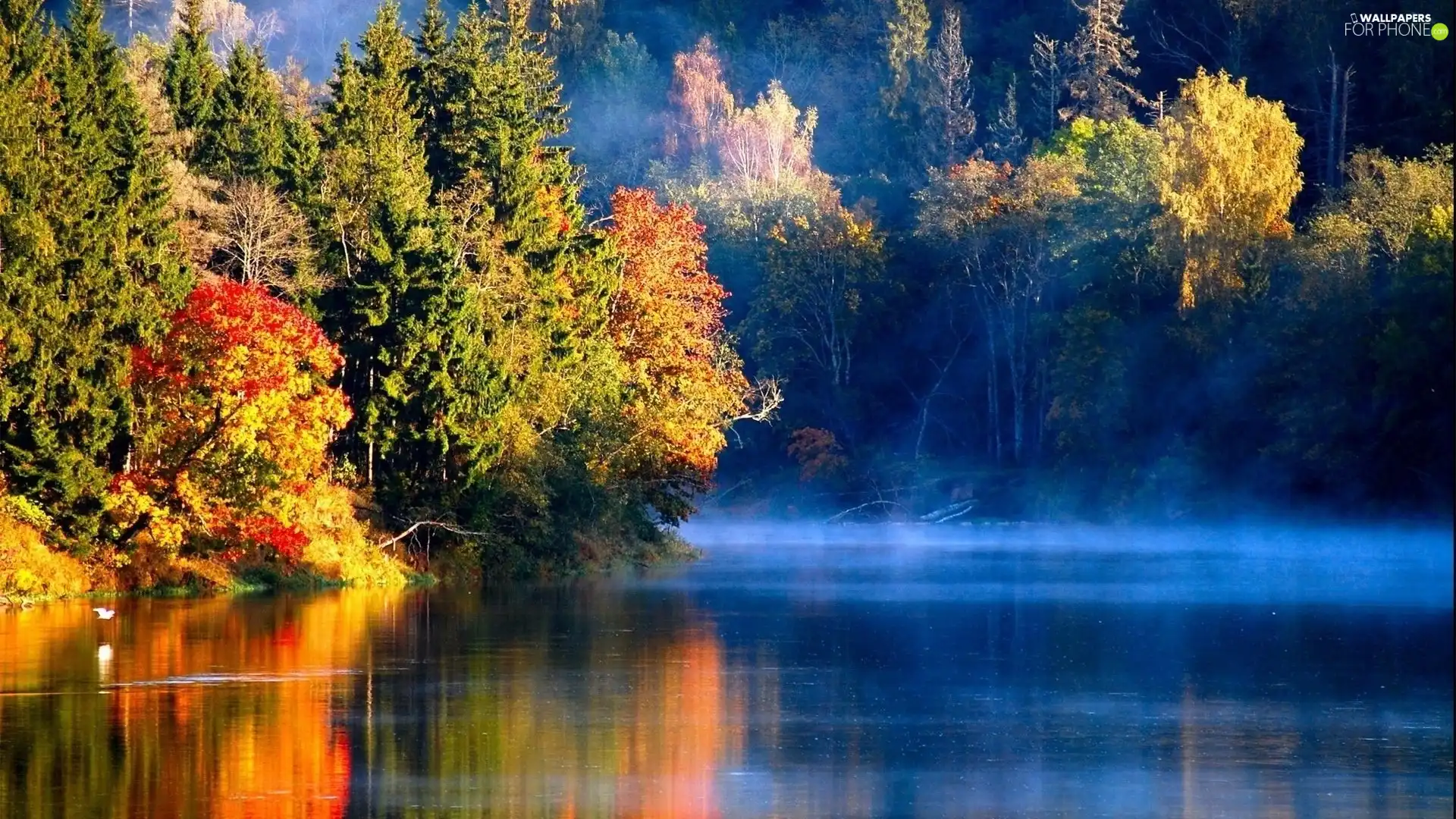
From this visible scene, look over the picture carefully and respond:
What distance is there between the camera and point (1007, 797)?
21297mm

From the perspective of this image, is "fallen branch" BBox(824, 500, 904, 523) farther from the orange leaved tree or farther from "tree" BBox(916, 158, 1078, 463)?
the orange leaved tree

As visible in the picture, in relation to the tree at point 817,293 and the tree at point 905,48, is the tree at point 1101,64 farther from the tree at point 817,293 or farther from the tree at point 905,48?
the tree at point 817,293

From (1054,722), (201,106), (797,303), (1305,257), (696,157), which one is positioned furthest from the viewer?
Answer: (696,157)

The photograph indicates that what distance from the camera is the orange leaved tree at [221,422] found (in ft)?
155

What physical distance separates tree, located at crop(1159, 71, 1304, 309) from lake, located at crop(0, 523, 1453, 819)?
106ft

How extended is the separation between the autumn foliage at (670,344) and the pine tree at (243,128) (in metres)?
10.5

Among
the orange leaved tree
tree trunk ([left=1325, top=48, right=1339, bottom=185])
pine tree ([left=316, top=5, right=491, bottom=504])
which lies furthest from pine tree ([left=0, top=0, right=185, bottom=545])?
tree trunk ([left=1325, top=48, right=1339, bottom=185])

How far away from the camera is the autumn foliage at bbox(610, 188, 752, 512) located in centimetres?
6303

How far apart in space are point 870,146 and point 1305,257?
49.9 metres

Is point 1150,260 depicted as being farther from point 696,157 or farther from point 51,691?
point 51,691

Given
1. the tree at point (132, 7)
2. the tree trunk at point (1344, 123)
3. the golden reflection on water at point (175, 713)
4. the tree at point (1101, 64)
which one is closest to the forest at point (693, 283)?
the tree at point (1101, 64)

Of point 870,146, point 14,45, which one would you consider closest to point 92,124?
point 14,45

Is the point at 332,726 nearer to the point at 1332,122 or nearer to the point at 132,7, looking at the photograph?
the point at 1332,122

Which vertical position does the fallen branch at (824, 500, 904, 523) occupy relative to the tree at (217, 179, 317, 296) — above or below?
below
